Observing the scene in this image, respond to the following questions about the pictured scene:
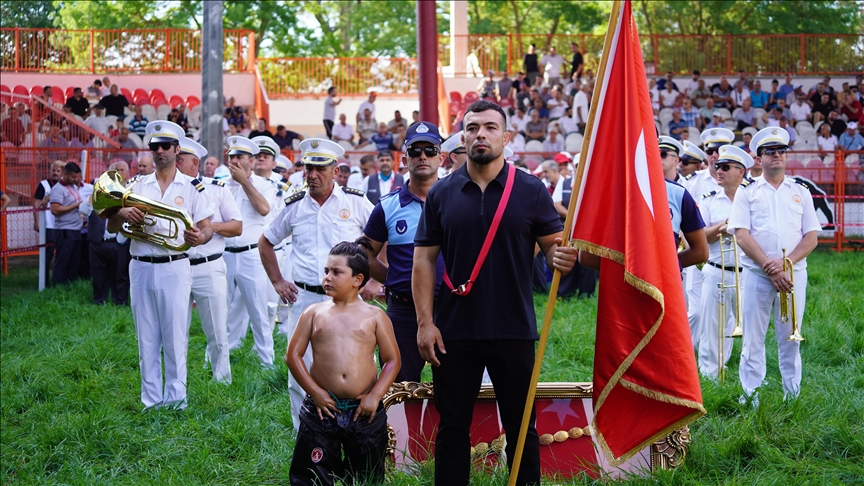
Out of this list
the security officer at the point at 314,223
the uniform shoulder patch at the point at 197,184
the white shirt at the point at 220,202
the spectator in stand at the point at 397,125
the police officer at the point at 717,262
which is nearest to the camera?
the security officer at the point at 314,223

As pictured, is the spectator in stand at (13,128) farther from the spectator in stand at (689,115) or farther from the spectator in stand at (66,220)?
the spectator in stand at (689,115)

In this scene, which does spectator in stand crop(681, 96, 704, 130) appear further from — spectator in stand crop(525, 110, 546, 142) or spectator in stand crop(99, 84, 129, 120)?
spectator in stand crop(99, 84, 129, 120)

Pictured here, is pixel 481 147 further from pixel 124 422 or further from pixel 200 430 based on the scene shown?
pixel 124 422

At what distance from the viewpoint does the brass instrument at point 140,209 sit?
799 cm

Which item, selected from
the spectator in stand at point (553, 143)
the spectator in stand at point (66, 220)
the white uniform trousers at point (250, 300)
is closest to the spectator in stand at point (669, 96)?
the spectator in stand at point (553, 143)

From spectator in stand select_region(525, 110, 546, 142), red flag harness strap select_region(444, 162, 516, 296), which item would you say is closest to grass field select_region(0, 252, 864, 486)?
red flag harness strap select_region(444, 162, 516, 296)

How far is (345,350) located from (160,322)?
12.0 feet

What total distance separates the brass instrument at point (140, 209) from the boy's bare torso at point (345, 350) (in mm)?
3189

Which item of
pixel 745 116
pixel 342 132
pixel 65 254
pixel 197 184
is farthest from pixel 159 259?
pixel 745 116

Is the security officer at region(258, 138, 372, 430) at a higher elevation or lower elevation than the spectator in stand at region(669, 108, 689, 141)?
lower

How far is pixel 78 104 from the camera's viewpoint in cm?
2377

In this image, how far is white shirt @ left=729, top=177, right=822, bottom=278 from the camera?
8.08m

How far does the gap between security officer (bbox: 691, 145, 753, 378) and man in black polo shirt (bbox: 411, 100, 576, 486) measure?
4504 millimetres

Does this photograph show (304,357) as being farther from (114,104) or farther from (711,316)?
(114,104)
